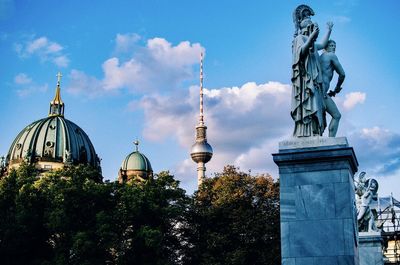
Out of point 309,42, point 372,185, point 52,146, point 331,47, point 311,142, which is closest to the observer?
point 311,142

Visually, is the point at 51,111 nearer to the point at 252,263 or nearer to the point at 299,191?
the point at 252,263

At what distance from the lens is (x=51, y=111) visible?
110 metres

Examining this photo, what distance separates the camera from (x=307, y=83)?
52.6 feet

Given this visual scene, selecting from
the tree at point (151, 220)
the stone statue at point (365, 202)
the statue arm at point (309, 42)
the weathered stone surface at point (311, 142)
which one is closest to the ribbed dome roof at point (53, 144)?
the tree at point (151, 220)

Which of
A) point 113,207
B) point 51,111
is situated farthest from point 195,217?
point 51,111

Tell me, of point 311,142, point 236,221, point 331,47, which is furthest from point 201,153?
A: point 311,142

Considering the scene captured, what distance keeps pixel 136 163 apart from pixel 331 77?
9443 cm

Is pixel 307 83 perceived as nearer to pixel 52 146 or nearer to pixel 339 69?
pixel 339 69

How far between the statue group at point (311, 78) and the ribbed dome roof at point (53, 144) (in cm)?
8439

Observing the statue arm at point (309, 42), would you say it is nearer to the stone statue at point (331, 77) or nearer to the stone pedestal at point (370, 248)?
the stone statue at point (331, 77)

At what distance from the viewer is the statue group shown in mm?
15820

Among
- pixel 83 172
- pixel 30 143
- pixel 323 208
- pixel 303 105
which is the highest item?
pixel 30 143

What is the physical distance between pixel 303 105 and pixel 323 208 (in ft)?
8.39

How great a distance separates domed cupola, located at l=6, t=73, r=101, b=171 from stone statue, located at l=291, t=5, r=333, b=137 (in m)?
84.0
